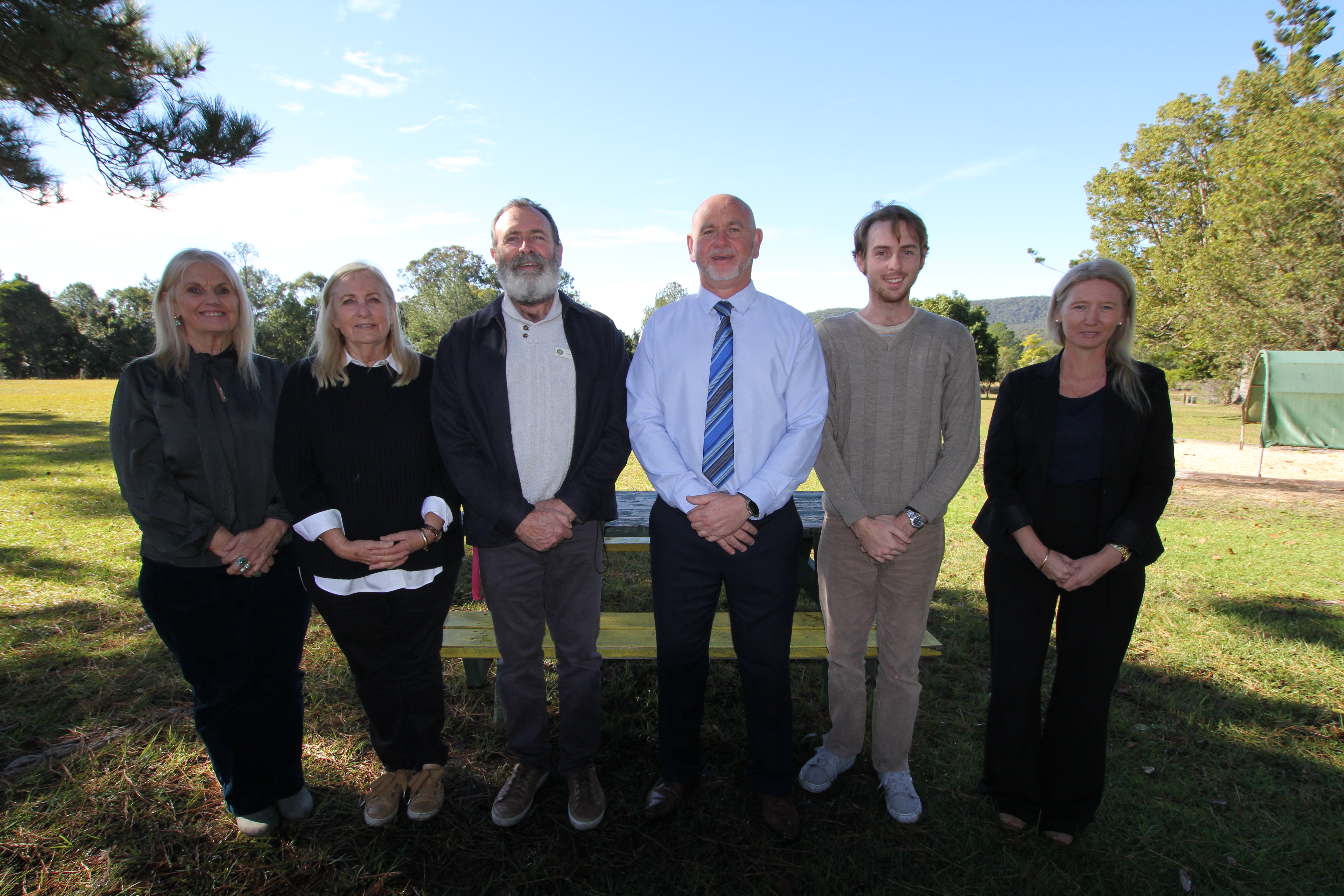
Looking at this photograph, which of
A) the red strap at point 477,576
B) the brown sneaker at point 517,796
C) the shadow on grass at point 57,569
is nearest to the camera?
the brown sneaker at point 517,796

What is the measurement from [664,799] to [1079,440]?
2.44 meters

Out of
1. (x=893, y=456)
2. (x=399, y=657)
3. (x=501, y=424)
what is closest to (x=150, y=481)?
(x=399, y=657)

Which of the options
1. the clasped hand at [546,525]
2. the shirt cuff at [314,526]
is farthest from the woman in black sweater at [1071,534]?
the shirt cuff at [314,526]

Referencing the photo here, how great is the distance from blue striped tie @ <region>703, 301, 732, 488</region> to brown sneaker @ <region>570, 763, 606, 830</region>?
153 centimetres

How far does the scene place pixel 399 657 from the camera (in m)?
3.02

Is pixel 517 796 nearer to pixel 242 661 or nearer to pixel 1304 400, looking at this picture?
pixel 242 661

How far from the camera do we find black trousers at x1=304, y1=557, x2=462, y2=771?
2.90 metres

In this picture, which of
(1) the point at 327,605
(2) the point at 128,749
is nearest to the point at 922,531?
(1) the point at 327,605

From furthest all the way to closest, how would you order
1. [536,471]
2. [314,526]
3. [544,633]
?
[544,633]
[536,471]
[314,526]

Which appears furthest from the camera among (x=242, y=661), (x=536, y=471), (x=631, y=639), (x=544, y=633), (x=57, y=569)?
(x=57, y=569)

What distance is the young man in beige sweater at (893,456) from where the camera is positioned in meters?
2.98

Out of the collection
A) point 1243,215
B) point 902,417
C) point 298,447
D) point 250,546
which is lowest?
point 250,546

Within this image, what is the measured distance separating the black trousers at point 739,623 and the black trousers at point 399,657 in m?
1.01

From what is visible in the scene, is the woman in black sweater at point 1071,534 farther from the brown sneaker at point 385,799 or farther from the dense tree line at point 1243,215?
the dense tree line at point 1243,215
